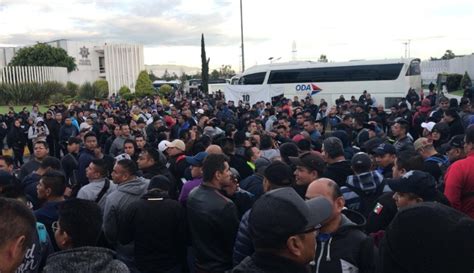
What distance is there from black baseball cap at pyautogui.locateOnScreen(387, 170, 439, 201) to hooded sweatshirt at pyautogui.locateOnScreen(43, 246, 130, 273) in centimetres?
223

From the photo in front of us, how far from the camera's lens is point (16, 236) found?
2.28m

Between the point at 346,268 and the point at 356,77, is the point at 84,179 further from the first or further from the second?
the point at 356,77

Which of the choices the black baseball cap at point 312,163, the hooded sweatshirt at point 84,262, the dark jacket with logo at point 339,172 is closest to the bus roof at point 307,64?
the dark jacket with logo at point 339,172

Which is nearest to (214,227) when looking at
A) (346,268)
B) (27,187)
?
(346,268)

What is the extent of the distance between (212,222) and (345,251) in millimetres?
1455

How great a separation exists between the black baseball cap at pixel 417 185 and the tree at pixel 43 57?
72390 millimetres

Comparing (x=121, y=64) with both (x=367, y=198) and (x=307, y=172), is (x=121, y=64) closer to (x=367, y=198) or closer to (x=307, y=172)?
(x=307, y=172)

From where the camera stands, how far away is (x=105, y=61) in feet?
245

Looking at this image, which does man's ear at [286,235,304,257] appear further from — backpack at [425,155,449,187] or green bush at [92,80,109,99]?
green bush at [92,80,109,99]

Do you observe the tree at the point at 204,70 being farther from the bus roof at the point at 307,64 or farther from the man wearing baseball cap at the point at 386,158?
the man wearing baseball cap at the point at 386,158

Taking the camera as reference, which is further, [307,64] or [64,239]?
[307,64]

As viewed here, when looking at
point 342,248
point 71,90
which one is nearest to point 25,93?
point 71,90

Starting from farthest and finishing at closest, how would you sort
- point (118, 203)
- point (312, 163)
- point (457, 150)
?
1. point (457, 150)
2. point (312, 163)
3. point (118, 203)

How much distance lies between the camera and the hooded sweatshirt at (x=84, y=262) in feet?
8.17
